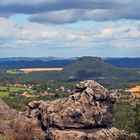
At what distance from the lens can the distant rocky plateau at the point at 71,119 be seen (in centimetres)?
7831

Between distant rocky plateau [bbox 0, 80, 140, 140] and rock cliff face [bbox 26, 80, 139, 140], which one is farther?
rock cliff face [bbox 26, 80, 139, 140]

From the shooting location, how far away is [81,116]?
3194 inches

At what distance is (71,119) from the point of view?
80688 mm

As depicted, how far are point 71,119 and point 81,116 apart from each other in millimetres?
1943

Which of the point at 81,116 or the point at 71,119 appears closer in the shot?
the point at 71,119

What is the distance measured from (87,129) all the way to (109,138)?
204 inches

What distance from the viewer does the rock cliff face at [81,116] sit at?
78.7 meters

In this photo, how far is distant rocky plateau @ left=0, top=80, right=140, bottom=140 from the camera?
78.3 m

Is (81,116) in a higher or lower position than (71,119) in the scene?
higher

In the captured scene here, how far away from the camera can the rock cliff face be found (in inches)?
3097

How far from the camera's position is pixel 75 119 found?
80812 mm

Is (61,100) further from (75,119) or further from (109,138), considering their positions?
(109,138)


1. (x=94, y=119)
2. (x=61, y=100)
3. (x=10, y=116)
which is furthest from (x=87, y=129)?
(x=10, y=116)

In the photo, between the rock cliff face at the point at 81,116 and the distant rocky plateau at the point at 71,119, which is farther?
the rock cliff face at the point at 81,116
